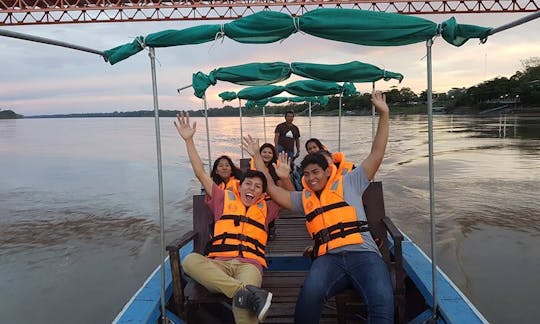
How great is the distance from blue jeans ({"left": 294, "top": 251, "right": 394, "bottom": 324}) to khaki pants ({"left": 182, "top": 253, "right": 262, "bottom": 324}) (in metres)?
0.37

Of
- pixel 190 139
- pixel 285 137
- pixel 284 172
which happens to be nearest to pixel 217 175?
pixel 190 139

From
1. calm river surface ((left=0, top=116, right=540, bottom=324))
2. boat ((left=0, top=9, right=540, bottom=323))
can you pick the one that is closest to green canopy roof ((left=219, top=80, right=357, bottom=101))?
calm river surface ((left=0, top=116, right=540, bottom=324))

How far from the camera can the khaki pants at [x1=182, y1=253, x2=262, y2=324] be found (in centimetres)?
271

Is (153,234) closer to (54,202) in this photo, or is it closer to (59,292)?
(59,292)

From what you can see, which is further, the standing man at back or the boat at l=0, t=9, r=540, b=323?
the standing man at back

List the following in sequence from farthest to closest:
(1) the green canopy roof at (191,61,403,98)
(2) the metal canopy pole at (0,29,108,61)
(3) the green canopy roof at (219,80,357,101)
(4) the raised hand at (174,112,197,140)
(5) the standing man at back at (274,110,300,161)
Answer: (5) the standing man at back at (274,110,300,161), (3) the green canopy roof at (219,80,357,101), (1) the green canopy roof at (191,61,403,98), (4) the raised hand at (174,112,197,140), (2) the metal canopy pole at (0,29,108,61)

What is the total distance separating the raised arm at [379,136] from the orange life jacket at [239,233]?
3.08ft

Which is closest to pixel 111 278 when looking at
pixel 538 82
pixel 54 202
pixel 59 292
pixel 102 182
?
pixel 59 292

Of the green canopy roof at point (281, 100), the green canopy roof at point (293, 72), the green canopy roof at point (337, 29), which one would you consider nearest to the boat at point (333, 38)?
the green canopy roof at point (337, 29)

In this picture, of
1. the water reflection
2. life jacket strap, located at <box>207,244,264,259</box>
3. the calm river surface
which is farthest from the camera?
the water reflection

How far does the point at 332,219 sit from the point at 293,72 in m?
1.80

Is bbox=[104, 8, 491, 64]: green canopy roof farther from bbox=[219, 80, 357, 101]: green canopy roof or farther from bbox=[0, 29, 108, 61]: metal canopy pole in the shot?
bbox=[219, 80, 357, 101]: green canopy roof

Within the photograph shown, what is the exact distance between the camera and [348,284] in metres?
2.88

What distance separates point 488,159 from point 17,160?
76.8 feet
